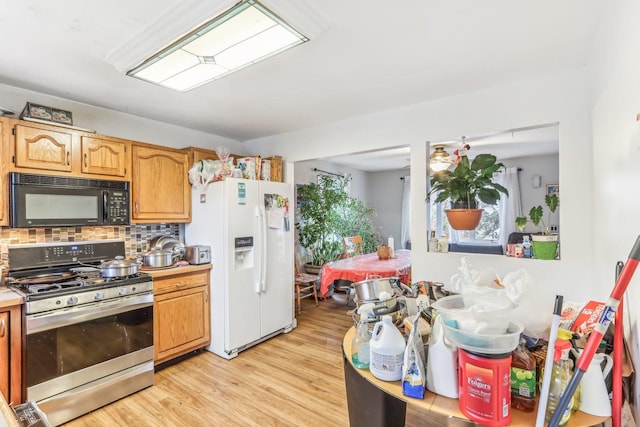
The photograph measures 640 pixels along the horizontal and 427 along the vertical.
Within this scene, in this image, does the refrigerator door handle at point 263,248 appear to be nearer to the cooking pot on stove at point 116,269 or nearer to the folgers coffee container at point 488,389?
the cooking pot on stove at point 116,269

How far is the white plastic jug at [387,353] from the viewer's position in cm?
108

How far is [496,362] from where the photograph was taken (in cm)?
85

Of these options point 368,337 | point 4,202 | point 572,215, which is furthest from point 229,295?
point 572,215

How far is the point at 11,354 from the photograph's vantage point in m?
1.93

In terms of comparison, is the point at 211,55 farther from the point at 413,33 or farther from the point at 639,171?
the point at 639,171

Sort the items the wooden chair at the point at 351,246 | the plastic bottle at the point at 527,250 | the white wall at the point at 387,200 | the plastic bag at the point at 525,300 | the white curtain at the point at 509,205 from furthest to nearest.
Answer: the white wall at the point at 387,200
the white curtain at the point at 509,205
the wooden chair at the point at 351,246
the plastic bottle at the point at 527,250
the plastic bag at the point at 525,300

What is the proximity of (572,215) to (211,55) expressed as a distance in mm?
2536

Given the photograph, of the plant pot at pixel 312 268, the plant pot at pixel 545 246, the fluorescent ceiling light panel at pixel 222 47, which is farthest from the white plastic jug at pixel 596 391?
the plant pot at pixel 312 268

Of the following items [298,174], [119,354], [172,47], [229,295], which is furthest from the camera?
[298,174]

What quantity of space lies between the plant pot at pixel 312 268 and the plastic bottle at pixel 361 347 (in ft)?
11.8

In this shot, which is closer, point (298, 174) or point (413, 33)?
point (413, 33)

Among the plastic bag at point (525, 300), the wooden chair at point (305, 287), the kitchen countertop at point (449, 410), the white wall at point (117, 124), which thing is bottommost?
the wooden chair at point (305, 287)

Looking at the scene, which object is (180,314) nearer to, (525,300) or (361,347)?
(361,347)

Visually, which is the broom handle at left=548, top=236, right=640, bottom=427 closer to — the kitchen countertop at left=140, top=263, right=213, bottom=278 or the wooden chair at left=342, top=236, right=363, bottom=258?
the kitchen countertop at left=140, top=263, right=213, bottom=278
